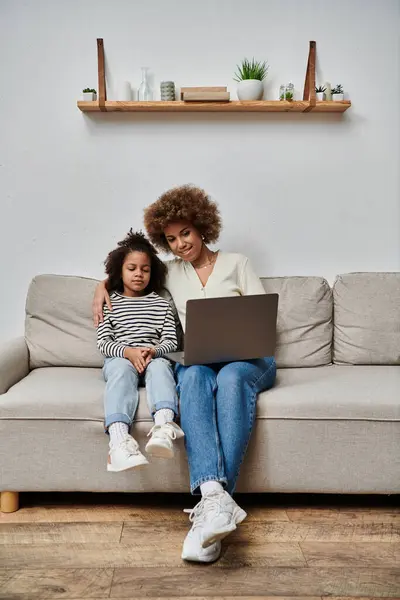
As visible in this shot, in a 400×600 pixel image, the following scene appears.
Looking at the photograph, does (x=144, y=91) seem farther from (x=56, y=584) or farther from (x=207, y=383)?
(x=56, y=584)

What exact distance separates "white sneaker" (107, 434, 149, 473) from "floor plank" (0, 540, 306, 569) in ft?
0.79

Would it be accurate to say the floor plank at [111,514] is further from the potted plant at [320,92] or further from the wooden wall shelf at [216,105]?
the potted plant at [320,92]

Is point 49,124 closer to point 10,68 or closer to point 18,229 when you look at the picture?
point 10,68

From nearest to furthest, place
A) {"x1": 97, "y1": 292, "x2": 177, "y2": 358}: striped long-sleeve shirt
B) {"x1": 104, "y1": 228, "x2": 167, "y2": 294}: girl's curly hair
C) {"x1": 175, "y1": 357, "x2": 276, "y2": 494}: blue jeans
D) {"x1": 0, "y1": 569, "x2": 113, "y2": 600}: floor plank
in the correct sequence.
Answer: {"x1": 0, "y1": 569, "x2": 113, "y2": 600}: floor plank
{"x1": 175, "y1": 357, "x2": 276, "y2": 494}: blue jeans
{"x1": 97, "y1": 292, "x2": 177, "y2": 358}: striped long-sleeve shirt
{"x1": 104, "y1": 228, "x2": 167, "y2": 294}: girl's curly hair

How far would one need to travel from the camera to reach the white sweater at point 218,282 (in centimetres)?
221

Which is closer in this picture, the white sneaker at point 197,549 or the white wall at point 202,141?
the white sneaker at point 197,549

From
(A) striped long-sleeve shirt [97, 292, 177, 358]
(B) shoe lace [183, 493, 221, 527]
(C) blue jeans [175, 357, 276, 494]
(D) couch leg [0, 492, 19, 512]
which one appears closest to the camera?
(B) shoe lace [183, 493, 221, 527]

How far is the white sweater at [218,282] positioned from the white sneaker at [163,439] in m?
0.59

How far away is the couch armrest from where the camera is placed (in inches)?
79.0

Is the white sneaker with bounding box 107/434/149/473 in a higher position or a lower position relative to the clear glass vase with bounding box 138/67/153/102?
lower

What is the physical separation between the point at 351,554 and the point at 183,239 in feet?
3.95

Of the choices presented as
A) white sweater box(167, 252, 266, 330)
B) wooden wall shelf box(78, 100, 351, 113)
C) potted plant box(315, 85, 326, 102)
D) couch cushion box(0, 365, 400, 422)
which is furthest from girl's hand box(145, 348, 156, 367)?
potted plant box(315, 85, 326, 102)

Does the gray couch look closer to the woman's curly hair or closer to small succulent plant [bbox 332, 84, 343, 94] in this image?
the woman's curly hair

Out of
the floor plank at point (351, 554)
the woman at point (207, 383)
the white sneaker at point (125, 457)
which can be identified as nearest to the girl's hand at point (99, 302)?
the woman at point (207, 383)
